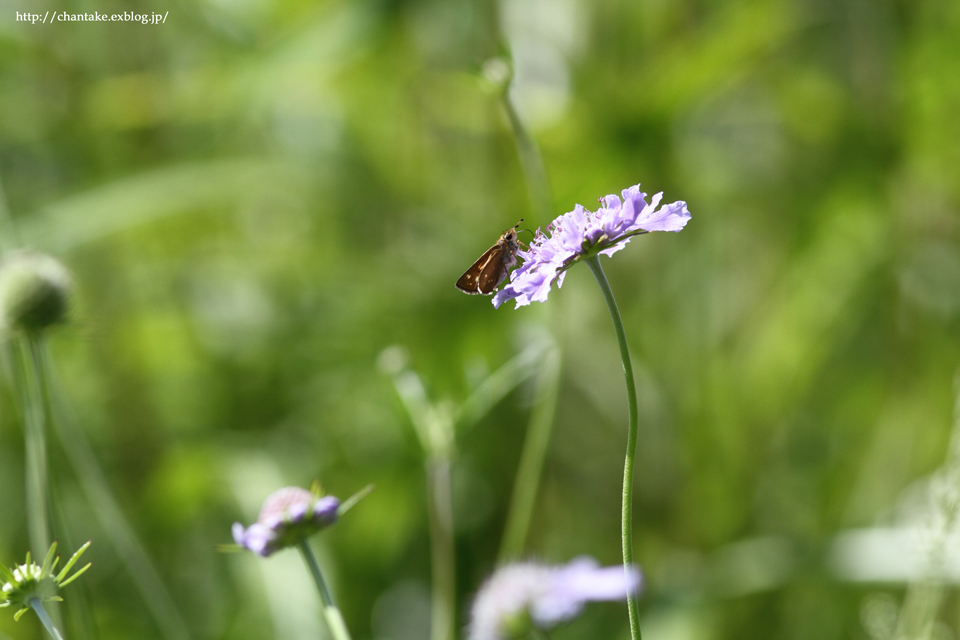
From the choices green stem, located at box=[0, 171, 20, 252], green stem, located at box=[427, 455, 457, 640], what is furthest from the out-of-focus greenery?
green stem, located at box=[427, 455, 457, 640]

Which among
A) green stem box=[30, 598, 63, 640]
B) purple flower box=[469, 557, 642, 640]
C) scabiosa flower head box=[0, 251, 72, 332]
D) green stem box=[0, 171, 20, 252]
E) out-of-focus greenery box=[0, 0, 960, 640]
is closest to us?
green stem box=[30, 598, 63, 640]

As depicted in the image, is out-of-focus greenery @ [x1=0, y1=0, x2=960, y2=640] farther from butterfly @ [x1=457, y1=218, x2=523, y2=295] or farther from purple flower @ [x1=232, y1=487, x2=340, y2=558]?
purple flower @ [x1=232, y1=487, x2=340, y2=558]

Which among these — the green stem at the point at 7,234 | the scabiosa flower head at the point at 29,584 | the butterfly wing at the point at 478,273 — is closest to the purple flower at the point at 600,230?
the butterfly wing at the point at 478,273

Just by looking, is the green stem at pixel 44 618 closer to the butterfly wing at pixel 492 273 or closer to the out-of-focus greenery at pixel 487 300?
the butterfly wing at pixel 492 273

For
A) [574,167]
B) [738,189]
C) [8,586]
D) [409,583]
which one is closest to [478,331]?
[574,167]

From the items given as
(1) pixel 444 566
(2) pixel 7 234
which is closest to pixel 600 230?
(1) pixel 444 566

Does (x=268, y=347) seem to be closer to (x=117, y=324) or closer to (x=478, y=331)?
(x=117, y=324)

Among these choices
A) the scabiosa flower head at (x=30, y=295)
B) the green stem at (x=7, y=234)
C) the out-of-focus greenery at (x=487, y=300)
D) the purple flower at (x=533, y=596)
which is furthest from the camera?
the out-of-focus greenery at (x=487, y=300)
